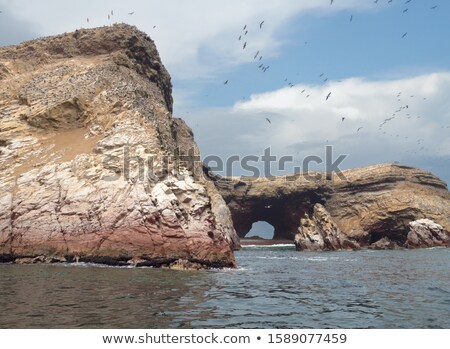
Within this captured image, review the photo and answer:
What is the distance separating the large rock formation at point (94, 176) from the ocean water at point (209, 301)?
234 inches

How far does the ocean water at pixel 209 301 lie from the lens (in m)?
11.8

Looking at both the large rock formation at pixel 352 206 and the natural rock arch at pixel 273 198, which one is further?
the natural rock arch at pixel 273 198

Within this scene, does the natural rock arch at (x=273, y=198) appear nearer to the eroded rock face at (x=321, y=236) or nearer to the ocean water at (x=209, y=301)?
the eroded rock face at (x=321, y=236)

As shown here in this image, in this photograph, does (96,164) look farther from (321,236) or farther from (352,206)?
(352,206)

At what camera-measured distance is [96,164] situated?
34000mm

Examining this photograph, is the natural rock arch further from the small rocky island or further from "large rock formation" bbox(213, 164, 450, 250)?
the small rocky island

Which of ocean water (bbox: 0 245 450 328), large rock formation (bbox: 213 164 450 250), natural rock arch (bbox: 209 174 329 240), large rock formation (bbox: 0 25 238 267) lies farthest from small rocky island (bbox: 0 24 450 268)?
natural rock arch (bbox: 209 174 329 240)

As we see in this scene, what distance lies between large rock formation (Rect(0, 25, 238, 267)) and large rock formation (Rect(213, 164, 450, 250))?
1710 inches

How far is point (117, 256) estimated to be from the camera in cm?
2836

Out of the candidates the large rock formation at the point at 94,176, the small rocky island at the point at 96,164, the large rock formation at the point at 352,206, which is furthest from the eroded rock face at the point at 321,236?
the large rock formation at the point at 94,176

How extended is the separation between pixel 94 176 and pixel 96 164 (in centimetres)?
142

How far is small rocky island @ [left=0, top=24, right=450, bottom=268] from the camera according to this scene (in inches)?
1150

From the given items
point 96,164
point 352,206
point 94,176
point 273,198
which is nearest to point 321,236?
point 352,206

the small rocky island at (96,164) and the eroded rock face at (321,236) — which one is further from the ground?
the small rocky island at (96,164)
